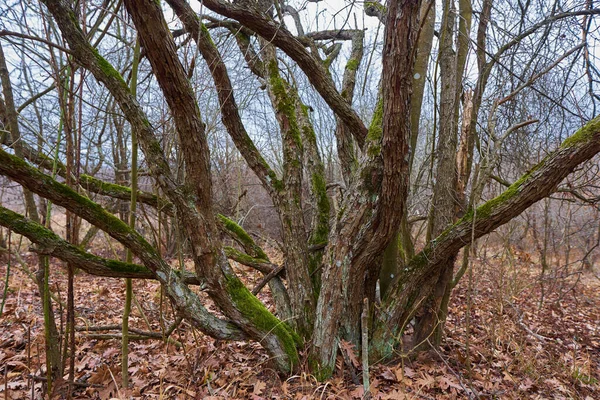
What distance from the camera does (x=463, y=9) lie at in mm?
3367

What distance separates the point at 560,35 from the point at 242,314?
4318 millimetres

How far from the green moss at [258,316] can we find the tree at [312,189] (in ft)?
0.04

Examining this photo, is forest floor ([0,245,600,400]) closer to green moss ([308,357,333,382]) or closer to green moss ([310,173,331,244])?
green moss ([308,357,333,382])

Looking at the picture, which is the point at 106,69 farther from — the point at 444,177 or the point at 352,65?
the point at 444,177

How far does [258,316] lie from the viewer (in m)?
2.95

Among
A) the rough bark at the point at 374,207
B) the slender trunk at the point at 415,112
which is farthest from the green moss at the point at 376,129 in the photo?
the slender trunk at the point at 415,112

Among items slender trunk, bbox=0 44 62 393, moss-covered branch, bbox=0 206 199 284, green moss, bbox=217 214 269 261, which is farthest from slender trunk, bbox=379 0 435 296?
slender trunk, bbox=0 44 62 393

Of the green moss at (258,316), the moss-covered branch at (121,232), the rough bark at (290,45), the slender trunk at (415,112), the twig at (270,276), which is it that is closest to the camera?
the moss-covered branch at (121,232)

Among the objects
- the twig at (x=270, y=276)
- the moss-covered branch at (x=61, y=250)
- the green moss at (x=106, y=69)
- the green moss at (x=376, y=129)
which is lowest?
the twig at (x=270, y=276)

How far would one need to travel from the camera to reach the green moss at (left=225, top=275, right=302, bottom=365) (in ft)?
9.39

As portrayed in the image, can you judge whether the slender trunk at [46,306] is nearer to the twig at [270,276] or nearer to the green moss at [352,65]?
the twig at [270,276]

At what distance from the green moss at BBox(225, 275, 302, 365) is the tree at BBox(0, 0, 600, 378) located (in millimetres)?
12

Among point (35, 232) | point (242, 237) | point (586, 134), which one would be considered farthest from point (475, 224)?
point (35, 232)

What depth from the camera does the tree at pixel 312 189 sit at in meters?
2.31
